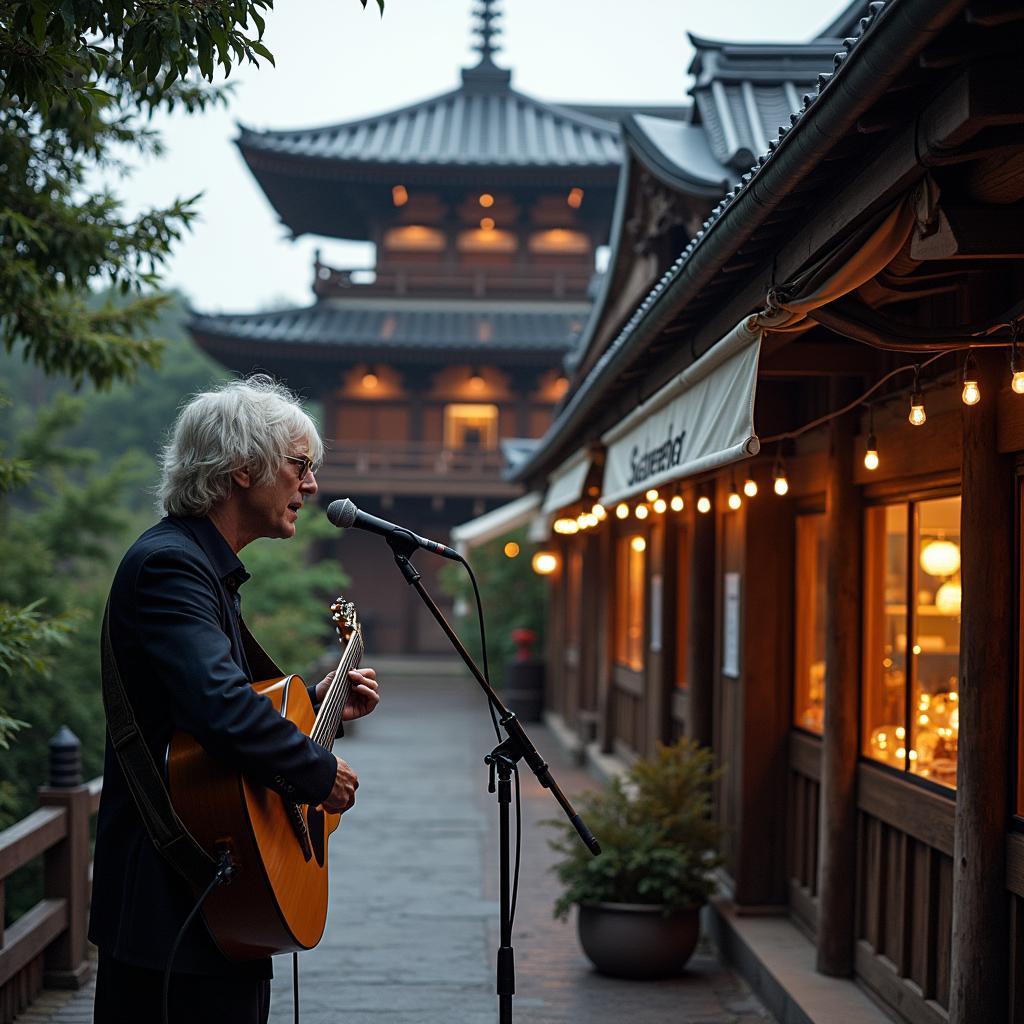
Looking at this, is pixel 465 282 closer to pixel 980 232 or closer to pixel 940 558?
pixel 940 558

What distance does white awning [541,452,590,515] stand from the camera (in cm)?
980

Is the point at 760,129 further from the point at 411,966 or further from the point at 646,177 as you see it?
the point at 411,966

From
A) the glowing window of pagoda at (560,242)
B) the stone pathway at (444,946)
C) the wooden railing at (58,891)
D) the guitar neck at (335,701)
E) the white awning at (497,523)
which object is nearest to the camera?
the guitar neck at (335,701)

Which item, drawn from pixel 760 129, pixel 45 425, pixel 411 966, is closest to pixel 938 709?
pixel 411 966

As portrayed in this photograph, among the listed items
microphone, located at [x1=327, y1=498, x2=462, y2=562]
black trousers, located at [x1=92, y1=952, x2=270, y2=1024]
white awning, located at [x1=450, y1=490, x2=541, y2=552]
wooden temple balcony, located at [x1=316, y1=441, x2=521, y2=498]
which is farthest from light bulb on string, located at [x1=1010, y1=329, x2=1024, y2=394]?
wooden temple balcony, located at [x1=316, y1=441, x2=521, y2=498]

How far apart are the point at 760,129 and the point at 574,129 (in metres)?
24.2

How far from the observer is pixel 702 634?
8070 millimetres

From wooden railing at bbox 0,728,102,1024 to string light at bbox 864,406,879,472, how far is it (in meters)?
3.72

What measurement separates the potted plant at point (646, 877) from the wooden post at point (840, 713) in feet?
2.76

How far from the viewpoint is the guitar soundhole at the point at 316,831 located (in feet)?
10.6

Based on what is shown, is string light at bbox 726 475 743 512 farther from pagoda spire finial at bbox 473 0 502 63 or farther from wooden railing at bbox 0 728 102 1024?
pagoda spire finial at bbox 473 0 502 63

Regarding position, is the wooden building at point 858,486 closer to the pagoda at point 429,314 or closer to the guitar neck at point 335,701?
the guitar neck at point 335,701

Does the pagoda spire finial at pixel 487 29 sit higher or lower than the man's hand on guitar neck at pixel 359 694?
higher

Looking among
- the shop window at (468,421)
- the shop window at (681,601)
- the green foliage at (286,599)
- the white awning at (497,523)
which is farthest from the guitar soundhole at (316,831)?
the shop window at (468,421)
